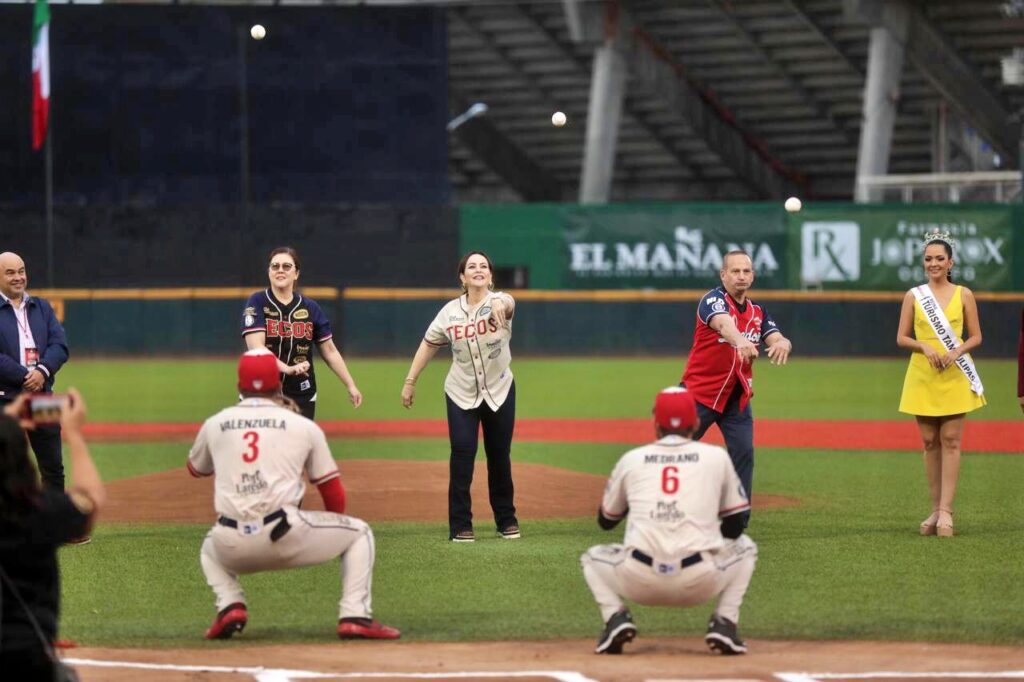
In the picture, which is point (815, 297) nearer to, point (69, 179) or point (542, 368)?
point (542, 368)

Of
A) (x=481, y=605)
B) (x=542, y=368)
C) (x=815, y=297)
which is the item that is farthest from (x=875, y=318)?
(x=481, y=605)

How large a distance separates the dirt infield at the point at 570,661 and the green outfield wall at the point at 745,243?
23077 mm

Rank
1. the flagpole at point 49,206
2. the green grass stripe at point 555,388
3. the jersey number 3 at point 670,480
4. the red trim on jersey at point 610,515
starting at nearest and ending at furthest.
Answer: the jersey number 3 at point 670,480 → the red trim on jersey at point 610,515 → the green grass stripe at point 555,388 → the flagpole at point 49,206

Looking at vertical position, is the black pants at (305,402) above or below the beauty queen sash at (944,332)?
below

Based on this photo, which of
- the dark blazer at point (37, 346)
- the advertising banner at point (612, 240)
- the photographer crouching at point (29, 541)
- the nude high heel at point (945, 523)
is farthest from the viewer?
the advertising banner at point (612, 240)

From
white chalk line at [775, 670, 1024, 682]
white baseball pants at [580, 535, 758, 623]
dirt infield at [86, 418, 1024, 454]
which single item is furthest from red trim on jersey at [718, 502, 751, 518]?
dirt infield at [86, 418, 1024, 454]

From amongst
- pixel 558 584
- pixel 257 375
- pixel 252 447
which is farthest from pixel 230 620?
pixel 558 584

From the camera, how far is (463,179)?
49.6m

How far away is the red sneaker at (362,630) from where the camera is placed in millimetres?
7172

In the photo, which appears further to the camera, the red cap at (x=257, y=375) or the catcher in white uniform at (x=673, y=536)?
the red cap at (x=257, y=375)

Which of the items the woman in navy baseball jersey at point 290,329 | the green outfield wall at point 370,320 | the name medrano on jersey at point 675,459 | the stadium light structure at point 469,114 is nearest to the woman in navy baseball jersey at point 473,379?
the woman in navy baseball jersey at point 290,329

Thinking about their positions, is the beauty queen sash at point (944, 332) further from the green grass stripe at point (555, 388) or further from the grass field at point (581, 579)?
the green grass stripe at point (555, 388)

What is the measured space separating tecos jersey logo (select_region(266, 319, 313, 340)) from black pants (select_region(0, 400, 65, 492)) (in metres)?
1.45

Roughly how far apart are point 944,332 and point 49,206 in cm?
2370
